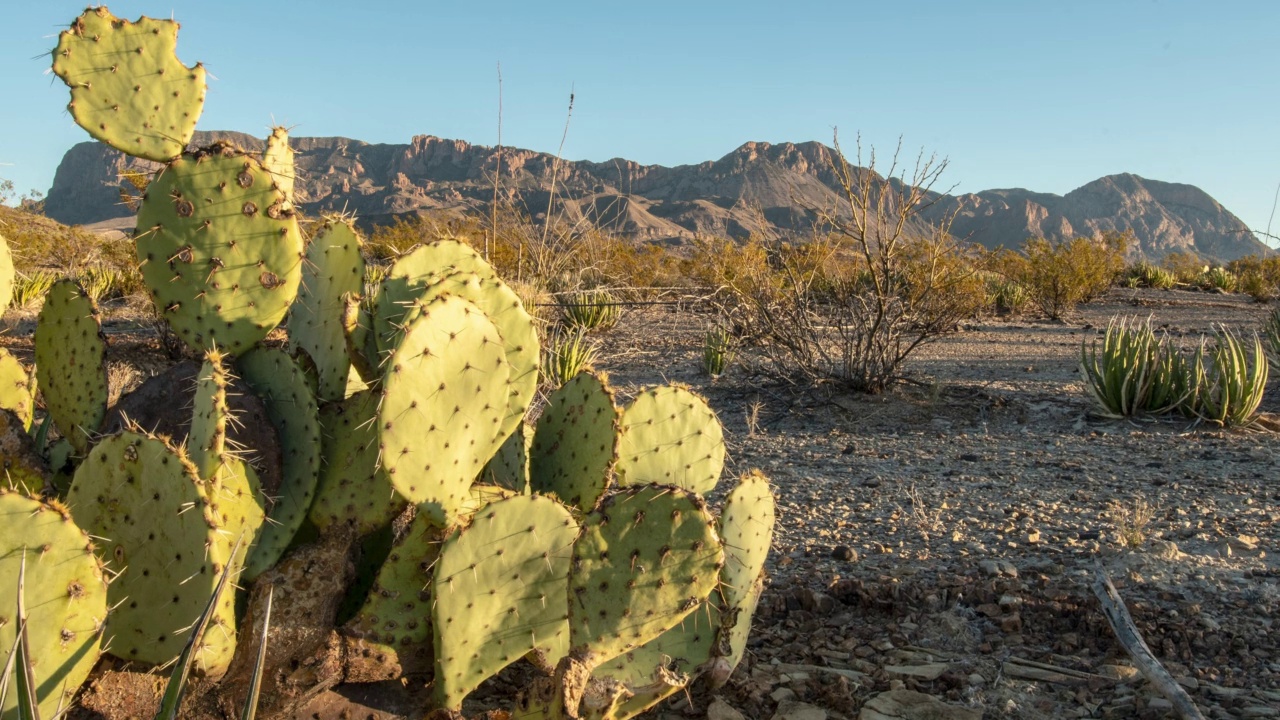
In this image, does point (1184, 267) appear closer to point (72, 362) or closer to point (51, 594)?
point (72, 362)

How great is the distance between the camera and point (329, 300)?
7.80ft

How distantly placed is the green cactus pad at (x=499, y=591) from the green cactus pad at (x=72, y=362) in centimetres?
114

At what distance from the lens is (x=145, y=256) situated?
85.8 inches

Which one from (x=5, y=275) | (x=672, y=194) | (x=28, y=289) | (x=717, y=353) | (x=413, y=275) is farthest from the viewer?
(x=672, y=194)

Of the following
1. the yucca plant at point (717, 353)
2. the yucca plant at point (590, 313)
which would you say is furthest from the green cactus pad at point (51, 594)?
the yucca plant at point (590, 313)

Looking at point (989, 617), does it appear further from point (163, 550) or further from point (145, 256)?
point (145, 256)

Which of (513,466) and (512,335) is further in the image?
(513,466)

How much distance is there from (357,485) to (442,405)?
1.03 ft

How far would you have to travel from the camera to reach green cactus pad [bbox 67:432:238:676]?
178 centimetres

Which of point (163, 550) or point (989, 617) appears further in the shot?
point (989, 617)

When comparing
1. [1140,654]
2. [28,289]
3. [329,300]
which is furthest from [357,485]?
[28,289]

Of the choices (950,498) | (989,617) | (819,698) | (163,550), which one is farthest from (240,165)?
(950,498)

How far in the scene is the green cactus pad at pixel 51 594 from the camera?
155 centimetres

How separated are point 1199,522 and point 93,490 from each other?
13.3ft
